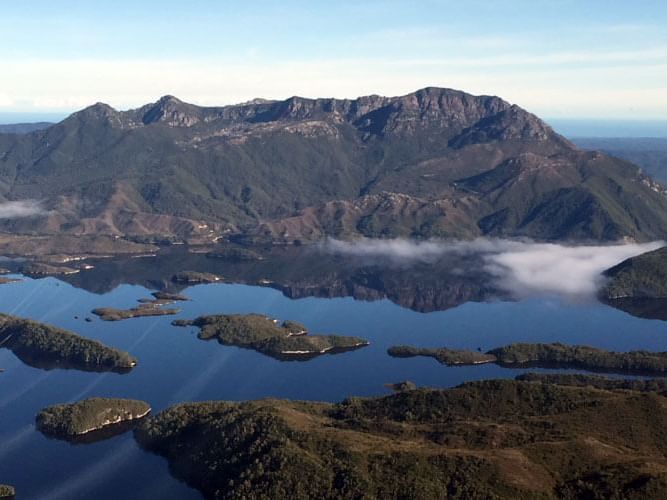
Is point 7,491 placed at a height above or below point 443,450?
below

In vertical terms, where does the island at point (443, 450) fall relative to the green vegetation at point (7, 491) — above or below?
above

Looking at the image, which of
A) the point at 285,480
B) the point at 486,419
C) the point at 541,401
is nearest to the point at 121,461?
the point at 285,480

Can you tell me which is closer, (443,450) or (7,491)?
(443,450)

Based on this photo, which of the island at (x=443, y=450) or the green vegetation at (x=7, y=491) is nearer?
the island at (x=443, y=450)

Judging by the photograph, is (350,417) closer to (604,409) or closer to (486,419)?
(486,419)
